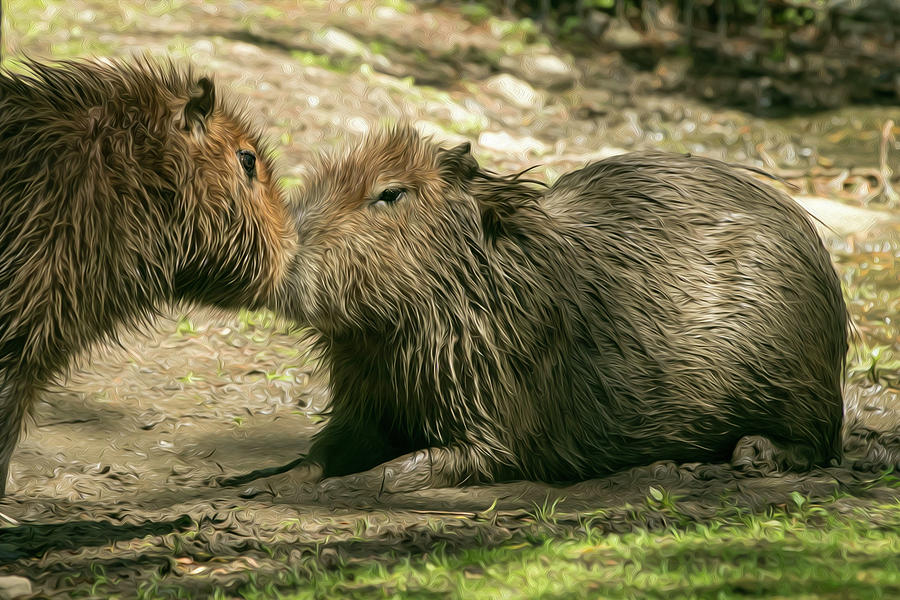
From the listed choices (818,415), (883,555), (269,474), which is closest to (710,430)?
(818,415)

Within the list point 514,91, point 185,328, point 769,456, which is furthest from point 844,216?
point 185,328

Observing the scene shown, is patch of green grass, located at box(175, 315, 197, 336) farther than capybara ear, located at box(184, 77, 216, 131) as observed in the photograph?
Yes

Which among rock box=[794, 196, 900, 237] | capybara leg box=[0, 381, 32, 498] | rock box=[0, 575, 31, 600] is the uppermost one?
rock box=[794, 196, 900, 237]

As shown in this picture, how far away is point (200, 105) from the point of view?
4.05m

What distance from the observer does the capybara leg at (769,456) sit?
174 inches

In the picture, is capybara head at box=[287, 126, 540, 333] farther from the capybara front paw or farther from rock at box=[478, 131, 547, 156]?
rock at box=[478, 131, 547, 156]

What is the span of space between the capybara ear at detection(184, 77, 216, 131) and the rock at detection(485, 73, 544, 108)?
17.3 feet

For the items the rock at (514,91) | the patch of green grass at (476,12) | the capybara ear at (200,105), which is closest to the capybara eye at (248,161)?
the capybara ear at (200,105)

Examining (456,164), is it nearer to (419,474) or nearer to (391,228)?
(391,228)

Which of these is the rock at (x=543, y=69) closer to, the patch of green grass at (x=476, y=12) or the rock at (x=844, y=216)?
the patch of green grass at (x=476, y=12)

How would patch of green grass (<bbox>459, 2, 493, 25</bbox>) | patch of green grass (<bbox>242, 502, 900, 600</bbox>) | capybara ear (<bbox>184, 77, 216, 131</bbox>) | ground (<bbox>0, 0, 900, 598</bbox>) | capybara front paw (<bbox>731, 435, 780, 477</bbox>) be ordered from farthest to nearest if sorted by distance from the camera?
patch of green grass (<bbox>459, 2, 493, 25</bbox>)
capybara front paw (<bbox>731, 435, 780, 477</bbox>)
capybara ear (<bbox>184, 77, 216, 131</bbox>)
ground (<bbox>0, 0, 900, 598</bbox>)
patch of green grass (<bbox>242, 502, 900, 600</bbox>)

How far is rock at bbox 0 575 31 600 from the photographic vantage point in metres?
3.22

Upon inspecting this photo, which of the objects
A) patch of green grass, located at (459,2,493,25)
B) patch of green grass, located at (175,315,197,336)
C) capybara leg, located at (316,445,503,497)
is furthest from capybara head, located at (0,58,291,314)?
patch of green grass, located at (459,2,493,25)

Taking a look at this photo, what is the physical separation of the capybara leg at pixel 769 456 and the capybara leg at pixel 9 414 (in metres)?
2.54
